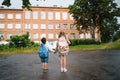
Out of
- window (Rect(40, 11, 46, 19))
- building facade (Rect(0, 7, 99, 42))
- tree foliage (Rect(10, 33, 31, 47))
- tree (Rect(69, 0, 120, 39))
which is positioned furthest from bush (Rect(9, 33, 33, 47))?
window (Rect(40, 11, 46, 19))

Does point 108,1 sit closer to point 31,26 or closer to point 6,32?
point 31,26

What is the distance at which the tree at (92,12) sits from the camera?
206ft

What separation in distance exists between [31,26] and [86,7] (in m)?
31.4

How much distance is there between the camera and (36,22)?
297 feet

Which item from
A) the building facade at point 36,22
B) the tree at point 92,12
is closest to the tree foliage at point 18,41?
the tree at point 92,12

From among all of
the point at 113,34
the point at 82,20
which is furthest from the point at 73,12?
the point at 113,34

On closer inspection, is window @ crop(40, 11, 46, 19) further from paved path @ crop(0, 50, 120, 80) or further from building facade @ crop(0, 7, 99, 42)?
paved path @ crop(0, 50, 120, 80)

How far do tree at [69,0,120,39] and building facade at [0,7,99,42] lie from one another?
90.7ft

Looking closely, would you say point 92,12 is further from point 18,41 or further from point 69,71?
point 69,71

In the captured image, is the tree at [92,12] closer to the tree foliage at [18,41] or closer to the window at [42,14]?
the tree foliage at [18,41]

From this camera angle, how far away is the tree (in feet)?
206

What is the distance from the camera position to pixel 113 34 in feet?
334

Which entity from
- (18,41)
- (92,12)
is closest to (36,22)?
(92,12)

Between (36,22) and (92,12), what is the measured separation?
3220cm
